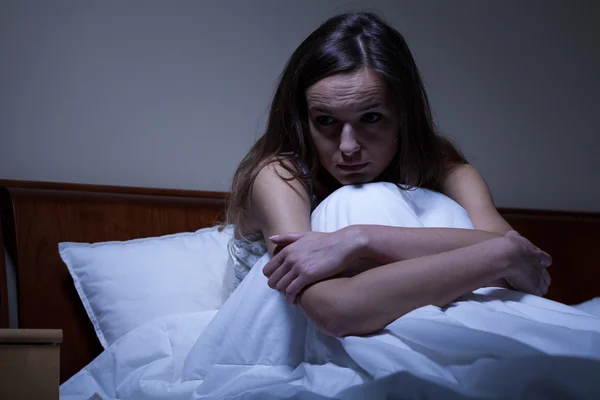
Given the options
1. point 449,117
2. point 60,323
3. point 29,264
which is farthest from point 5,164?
point 449,117

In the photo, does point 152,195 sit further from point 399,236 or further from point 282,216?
point 399,236

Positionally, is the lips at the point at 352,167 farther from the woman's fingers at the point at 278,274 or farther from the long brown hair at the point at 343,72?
the woman's fingers at the point at 278,274

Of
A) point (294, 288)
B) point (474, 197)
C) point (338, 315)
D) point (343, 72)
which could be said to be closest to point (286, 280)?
point (294, 288)

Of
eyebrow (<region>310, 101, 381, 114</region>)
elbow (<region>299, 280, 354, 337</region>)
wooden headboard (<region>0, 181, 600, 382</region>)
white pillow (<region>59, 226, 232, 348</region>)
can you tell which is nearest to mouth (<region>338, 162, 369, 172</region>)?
eyebrow (<region>310, 101, 381, 114</region>)

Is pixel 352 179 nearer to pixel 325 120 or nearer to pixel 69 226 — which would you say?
pixel 325 120

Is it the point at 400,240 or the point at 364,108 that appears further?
the point at 364,108

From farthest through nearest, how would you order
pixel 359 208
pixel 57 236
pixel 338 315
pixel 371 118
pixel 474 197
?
pixel 57 236 → pixel 474 197 → pixel 371 118 → pixel 359 208 → pixel 338 315

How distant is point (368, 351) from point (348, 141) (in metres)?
0.52

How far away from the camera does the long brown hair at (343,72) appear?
1.35 meters

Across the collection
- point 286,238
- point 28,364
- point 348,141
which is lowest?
point 28,364

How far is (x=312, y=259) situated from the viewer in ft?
3.54

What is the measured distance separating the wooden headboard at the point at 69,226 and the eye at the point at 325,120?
0.61 metres

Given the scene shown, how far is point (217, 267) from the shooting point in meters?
1.66

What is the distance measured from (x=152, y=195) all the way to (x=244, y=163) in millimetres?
477
